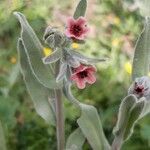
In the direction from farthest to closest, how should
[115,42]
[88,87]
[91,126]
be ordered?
1. [115,42]
2. [88,87]
3. [91,126]

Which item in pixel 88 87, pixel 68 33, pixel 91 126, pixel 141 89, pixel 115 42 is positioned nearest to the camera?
pixel 68 33

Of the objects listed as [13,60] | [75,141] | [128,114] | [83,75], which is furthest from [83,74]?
[13,60]

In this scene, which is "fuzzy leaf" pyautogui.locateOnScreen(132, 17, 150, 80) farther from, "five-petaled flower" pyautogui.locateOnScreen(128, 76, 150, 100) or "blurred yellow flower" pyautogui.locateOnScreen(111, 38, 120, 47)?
"blurred yellow flower" pyautogui.locateOnScreen(111, 38, 120, 47)

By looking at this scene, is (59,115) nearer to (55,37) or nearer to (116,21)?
(55,37)

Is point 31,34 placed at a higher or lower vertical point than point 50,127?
higher

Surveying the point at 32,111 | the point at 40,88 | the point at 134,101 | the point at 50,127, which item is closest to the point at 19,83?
the point at 32,111

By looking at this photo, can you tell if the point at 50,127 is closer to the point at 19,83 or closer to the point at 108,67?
the point at 19,83
